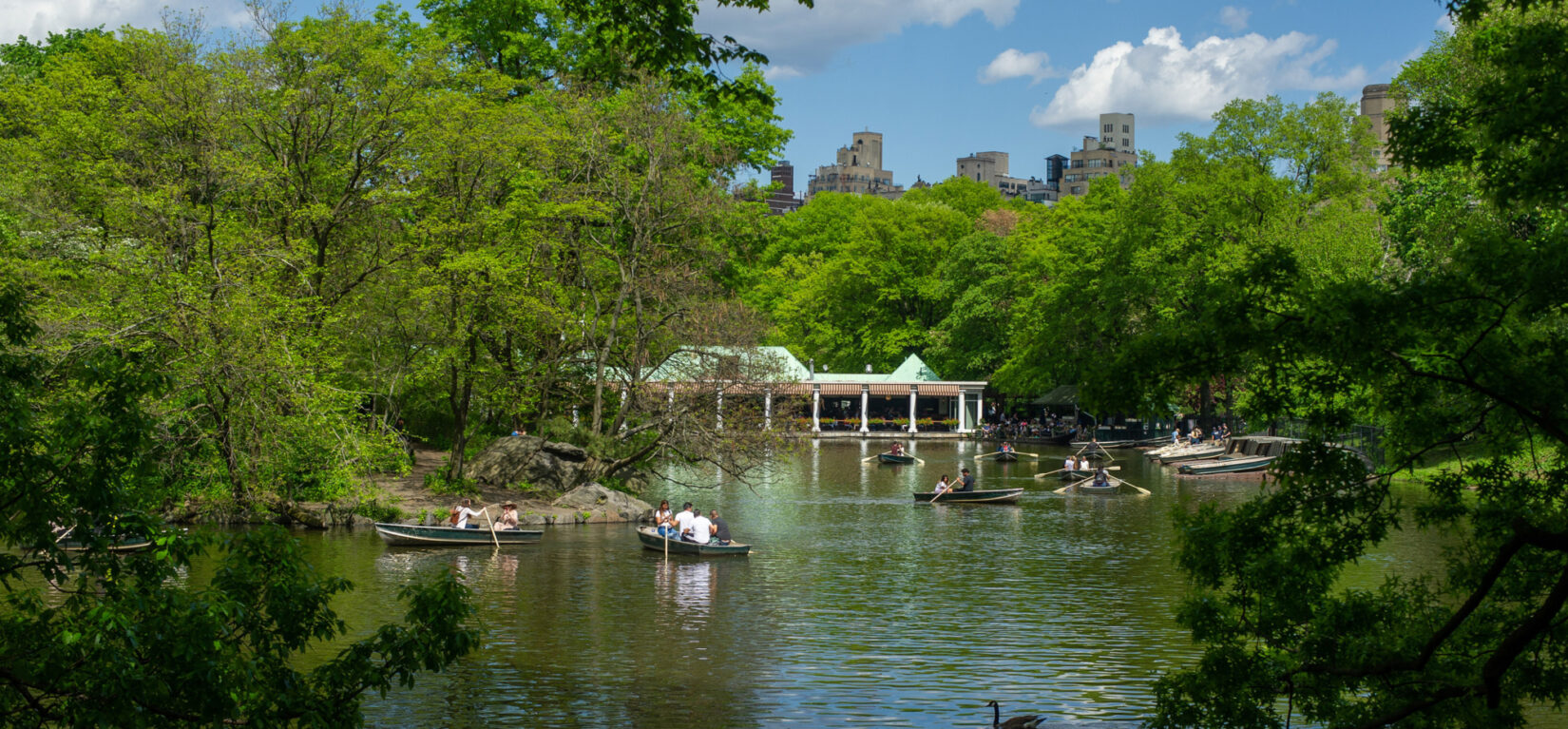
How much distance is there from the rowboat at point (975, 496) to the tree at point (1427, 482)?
2685 cm

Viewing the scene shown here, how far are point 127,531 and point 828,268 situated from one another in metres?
72.6

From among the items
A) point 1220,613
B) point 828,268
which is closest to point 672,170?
point 1220,613

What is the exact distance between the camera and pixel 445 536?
2673 cm

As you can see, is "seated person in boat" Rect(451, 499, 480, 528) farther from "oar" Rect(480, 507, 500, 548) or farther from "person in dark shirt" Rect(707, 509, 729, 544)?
"person in dark shirt" Rect(707, 509, 729, 544)

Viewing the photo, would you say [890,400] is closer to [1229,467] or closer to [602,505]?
[1229,467]

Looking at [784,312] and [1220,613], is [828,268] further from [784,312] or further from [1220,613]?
[1220,613]

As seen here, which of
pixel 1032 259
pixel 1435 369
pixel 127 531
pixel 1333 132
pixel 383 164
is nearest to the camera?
pixel 127 531

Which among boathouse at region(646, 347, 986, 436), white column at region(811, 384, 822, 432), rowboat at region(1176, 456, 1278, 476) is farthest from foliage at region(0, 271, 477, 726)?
white column at region(811, 384, 822, 432)

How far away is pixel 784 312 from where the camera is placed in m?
77.7

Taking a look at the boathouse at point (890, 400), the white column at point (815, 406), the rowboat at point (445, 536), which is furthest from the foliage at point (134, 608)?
the white column at point (815, 406)

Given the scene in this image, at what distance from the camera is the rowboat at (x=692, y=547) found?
2631 centimetres

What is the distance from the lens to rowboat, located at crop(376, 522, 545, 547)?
26.3m

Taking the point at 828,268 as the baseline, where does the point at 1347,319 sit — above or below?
below

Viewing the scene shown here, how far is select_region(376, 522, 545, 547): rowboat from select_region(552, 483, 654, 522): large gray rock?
14.4 ft
